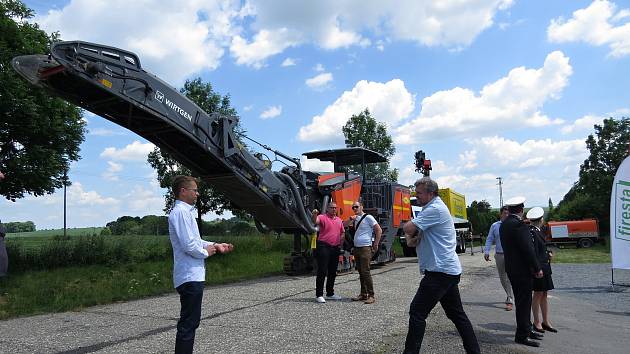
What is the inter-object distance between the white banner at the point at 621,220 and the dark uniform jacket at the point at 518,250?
4516 millimetres

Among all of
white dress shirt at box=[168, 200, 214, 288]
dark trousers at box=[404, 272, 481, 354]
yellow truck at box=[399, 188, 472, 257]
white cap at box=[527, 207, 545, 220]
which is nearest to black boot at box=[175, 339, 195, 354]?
white dress shirt at box=[168, 200, 214, 288]

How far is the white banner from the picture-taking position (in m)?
9.48

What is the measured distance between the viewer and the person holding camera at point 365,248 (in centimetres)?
903

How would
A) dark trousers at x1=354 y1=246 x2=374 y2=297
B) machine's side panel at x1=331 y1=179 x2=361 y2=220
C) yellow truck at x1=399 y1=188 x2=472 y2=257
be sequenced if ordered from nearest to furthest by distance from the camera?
1. dark trousers at x1=354 y1=246 x2=374 y2=297
2. machine's side panel at x1=331 y1=179 x2=361 y2=220
3. yellow truck at x1=399 y1=188 x2=472 y2=257

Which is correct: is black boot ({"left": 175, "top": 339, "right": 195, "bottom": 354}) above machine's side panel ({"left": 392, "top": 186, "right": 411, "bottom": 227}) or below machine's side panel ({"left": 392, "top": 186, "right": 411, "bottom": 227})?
below

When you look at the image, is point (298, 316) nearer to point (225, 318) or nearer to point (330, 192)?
point (225, 318)

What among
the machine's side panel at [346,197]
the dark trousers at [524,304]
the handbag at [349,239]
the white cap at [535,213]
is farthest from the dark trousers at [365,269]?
the machine's side panel at [346,197]

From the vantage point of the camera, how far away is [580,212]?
55.7 m

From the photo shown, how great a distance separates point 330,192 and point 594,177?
5150 centimetres

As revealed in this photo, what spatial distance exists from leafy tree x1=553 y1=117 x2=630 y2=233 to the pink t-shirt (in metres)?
51.6

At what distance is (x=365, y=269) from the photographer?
9000 millimetres

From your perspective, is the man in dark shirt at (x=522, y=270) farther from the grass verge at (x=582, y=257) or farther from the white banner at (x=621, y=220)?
the grass verge at (x=582, y=257)

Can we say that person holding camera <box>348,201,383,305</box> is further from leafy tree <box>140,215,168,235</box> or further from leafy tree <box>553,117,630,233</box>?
leafy tree <box>553,117,630,233</box>

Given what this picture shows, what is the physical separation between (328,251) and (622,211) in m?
5.74
